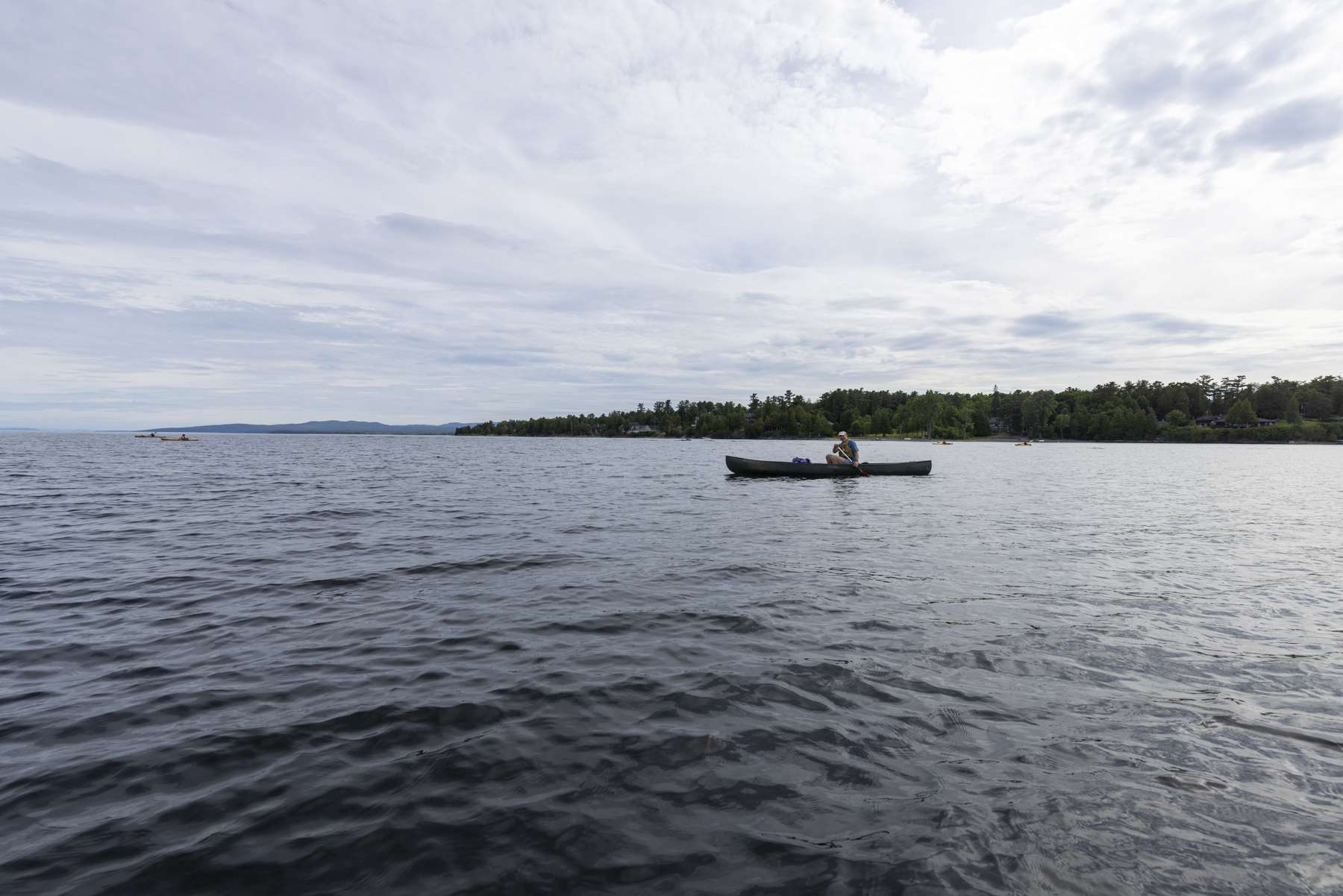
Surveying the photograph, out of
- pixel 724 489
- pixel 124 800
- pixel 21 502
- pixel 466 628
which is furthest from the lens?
pixel 724 489

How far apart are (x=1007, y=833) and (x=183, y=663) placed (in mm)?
10689

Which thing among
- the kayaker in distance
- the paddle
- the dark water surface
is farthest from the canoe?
the dark water surface

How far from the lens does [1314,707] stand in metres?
7.47

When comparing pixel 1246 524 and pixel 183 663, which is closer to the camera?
pixel 183 663

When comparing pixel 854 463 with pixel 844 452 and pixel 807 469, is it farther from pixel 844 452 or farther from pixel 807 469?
pixel 807 469

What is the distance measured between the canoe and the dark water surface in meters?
23.4

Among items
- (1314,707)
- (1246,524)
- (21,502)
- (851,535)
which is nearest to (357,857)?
(1314,707)

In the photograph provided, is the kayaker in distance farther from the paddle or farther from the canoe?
the canoe

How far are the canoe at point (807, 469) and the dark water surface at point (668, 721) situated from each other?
920 inches

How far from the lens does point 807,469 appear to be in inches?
1602

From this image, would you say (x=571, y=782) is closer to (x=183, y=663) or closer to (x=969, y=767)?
(x=969, y=767)

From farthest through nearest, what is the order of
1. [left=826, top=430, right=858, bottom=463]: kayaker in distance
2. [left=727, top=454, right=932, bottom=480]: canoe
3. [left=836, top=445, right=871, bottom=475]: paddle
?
[left=836, top=445, right=871, bottom=475]: paddle → [left=826, top=430, right=858, bottom=463]: kayaker in distance → [left=727, top=454, right=932, bottom=480]: canoe

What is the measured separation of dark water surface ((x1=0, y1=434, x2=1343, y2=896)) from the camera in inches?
189

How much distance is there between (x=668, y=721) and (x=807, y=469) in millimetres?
34799
